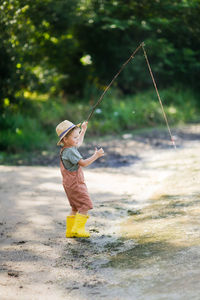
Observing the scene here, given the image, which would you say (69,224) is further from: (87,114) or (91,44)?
(91,44)

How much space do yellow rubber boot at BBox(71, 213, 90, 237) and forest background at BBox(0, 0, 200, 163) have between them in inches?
237

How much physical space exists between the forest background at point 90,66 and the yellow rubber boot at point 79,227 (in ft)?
19.7

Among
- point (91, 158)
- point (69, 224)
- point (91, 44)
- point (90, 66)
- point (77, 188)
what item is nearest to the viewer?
point (91, 158)

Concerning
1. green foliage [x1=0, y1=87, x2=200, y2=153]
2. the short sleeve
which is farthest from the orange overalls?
green foliage [x1=0, y1=87, x2=200, y2=153]

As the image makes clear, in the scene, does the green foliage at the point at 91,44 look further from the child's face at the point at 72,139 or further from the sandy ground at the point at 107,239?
the child's face at the point at 72,139

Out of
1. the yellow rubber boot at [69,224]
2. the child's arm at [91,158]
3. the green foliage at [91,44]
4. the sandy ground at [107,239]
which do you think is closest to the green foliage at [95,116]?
the green foliage at [91,44]

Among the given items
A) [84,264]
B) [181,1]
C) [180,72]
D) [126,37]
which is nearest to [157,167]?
[84,264]

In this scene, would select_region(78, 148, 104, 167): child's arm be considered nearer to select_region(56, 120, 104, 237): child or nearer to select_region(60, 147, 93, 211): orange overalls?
select_region(56, 120, 104, 237): child

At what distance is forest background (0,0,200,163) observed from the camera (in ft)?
38.9

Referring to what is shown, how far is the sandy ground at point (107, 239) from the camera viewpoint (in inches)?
140

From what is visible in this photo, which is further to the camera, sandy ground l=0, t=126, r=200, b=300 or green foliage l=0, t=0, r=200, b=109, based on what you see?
green foliage l=0, t=0, r=200, b=109

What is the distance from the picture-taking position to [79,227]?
4898 mm

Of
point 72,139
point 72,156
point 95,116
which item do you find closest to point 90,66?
point 95,116

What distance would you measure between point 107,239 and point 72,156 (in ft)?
3.08
